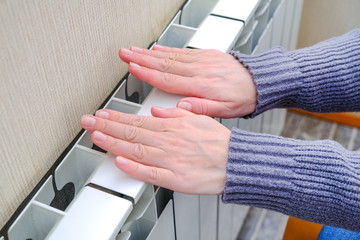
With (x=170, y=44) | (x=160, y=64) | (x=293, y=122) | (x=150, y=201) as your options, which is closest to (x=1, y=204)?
(x=150, y=201)

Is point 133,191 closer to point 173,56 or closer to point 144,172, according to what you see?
point 144,172

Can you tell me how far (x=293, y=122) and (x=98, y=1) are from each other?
4.14 feet

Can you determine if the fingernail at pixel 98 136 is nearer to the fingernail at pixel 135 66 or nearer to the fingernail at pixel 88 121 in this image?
the fingernail at pixel 88 121

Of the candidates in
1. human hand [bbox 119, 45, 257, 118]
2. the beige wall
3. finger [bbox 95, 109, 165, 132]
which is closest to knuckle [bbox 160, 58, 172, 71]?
human hand [bbox 119, 45, 257, 118]

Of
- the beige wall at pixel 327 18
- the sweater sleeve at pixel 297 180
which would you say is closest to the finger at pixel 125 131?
the sweater sleeve at pixel 297 180

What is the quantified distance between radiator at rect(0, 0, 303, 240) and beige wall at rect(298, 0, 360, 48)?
560mm

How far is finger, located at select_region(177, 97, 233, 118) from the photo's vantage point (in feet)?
2.02

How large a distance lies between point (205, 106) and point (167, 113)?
0.22ft

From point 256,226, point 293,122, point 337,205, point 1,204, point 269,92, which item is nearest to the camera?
point 1,204

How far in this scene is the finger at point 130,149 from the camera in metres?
0.54

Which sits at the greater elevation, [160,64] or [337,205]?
[160,64]

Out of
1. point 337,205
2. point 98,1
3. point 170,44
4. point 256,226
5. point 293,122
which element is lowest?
point 256,226

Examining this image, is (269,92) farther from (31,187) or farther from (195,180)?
(31,187)

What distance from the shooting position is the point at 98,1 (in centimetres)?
53
